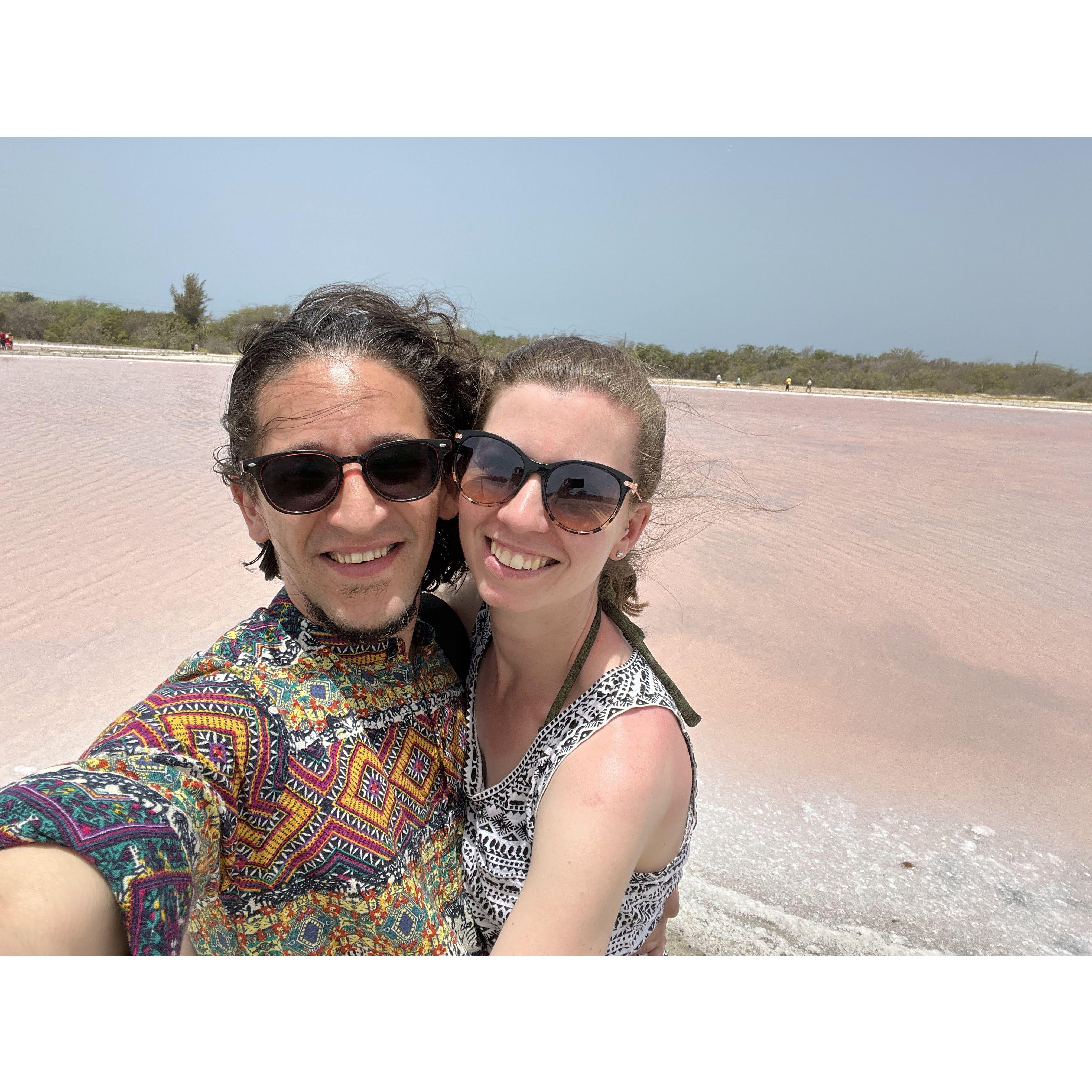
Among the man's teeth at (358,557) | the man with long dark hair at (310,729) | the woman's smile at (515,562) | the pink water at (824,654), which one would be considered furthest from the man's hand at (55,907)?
the pink water at (824,654)

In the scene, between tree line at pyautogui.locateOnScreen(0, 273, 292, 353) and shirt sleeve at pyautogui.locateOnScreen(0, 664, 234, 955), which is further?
tree line at pyautogui.locateOnScreen(0, 273, 292, 353)

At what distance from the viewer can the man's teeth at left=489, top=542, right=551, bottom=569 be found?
5.90ft

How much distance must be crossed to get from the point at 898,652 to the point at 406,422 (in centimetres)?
589

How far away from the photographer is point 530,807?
66.4 inches

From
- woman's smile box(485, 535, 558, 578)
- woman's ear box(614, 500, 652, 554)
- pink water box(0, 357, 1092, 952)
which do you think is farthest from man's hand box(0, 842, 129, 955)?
pink water box(0, 357, 1092, 952)

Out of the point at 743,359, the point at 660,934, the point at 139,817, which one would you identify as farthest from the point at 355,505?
the point at 743,359

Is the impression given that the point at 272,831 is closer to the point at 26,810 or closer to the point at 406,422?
the point at 26,810

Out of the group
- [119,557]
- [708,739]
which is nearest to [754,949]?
[708,739]

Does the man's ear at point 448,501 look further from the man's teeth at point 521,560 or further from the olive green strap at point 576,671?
the olive green strap at point 576,671

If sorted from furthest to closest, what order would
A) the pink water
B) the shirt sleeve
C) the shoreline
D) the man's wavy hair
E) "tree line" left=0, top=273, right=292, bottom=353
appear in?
1. "tree line" left=0, top=273, right=292, bottom=353
2. the shoreline
3. the pink water
4. the man's wavy hair
5. the shirt sleeve

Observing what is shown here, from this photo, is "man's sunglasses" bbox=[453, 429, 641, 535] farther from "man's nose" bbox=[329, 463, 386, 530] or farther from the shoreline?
the shoreline

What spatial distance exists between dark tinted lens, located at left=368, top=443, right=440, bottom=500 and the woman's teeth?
228mm

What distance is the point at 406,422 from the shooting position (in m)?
1.81

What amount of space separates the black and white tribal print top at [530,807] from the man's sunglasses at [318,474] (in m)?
0.64
